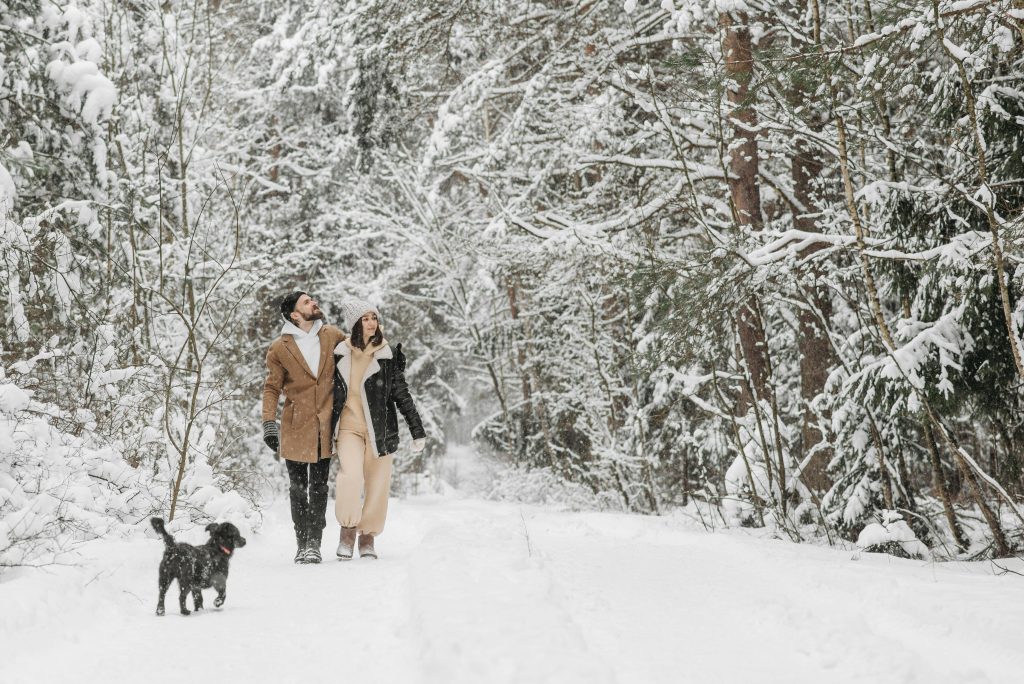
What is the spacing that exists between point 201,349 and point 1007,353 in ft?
32.4

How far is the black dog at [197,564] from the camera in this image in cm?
423

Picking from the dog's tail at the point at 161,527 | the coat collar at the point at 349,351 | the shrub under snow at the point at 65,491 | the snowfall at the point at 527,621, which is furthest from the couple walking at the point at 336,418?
the dog's tail at the point at 161,527

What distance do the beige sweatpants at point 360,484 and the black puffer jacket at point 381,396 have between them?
0.41ft

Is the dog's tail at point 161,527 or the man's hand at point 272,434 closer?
the dog's tail at point 161,527

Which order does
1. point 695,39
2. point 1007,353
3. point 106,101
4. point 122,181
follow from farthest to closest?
point 695,39
point 122,181
point 106,101
point 1007,353

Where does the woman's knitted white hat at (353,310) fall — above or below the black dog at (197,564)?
above

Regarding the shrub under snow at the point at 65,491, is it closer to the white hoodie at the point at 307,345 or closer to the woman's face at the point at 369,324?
the white hoodie at the point at 307,345

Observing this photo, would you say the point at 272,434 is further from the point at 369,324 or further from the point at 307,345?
the point at 369,324

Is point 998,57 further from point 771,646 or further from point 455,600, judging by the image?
point 455,600

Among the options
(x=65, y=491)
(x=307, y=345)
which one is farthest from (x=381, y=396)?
(x=65, y=491)

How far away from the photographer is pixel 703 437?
11625 millimetres

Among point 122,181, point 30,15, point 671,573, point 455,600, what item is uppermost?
point 30,15

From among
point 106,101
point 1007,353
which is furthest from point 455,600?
point 106,101

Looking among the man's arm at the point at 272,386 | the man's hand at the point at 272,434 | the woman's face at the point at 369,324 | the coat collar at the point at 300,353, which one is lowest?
the man's hand at the point at 272,434
